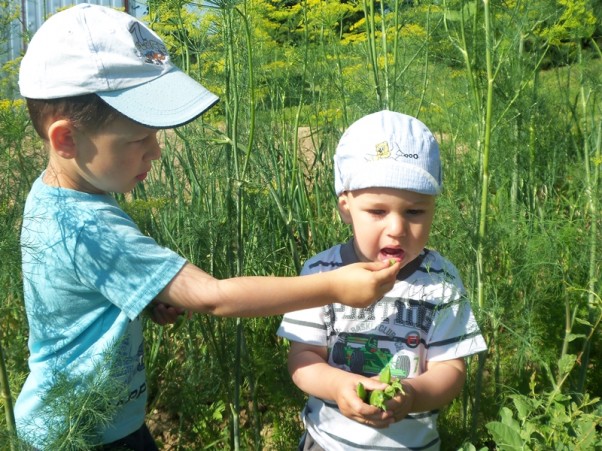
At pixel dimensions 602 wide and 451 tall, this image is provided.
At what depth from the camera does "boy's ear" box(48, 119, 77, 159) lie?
Answer: 166cm

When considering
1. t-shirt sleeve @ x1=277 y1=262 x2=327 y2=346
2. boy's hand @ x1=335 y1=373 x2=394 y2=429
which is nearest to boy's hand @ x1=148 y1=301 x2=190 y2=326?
t-shirt sleeve @ x1=277 y1=262 x2=327 y2=346

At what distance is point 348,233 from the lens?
2.84 metres

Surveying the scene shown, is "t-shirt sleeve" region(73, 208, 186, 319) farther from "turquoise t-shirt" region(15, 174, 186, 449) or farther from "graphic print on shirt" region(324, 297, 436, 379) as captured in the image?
"graphic print on shirt" region(324, 297, 436, 379)

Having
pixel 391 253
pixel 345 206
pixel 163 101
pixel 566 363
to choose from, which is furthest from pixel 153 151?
pixel 566 363

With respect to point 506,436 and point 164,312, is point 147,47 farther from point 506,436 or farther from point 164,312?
point 506,436

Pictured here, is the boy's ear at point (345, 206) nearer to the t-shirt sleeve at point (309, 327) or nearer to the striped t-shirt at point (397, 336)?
the striped t-shirt at point (397, 336)

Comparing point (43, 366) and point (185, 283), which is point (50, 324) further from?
point (185, 283)

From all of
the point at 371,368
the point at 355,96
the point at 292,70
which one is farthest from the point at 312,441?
the point at 292,70

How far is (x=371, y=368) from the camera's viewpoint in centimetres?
184

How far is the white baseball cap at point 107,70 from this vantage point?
1.65 meters

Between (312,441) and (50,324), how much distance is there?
66 centimetres

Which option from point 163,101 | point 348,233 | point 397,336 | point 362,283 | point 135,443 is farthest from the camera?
point 348,233

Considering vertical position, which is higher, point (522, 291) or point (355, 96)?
point (355, 96)

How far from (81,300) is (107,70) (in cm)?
49
